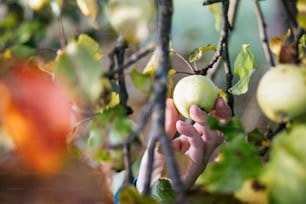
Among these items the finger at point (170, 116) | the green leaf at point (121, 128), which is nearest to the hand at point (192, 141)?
the finger at point (170, 116)

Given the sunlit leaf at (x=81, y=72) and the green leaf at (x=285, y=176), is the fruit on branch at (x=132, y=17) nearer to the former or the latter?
Result: the sunlit leaf at (x=81, y=72)

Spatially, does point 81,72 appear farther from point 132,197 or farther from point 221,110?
A: point 221,110

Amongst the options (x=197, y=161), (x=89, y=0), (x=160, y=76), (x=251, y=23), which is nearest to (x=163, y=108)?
(x=160, y=76)

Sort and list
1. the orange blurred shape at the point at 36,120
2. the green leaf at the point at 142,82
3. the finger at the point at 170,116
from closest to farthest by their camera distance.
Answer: the green leaf at the point at 142,82
the orange blurred shape at the point at 36,120
the finger at the point at 170,116

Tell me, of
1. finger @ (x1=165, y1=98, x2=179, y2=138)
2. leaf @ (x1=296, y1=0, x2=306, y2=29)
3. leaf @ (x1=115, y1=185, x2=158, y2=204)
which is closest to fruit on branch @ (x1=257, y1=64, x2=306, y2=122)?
leaf @ (x1=296, y1=0, x2=306, y2=29)

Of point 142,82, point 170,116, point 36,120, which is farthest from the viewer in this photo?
point 170,116

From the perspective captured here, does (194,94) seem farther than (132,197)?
Yes

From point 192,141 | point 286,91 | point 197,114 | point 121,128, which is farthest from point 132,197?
point 192,141

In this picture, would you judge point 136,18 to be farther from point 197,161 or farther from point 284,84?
point 197,161
